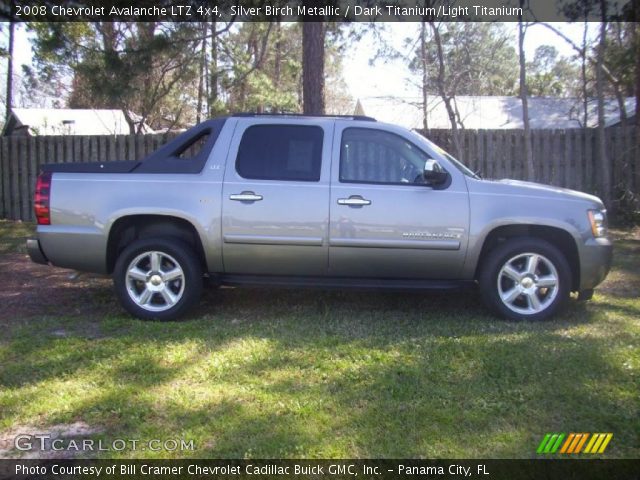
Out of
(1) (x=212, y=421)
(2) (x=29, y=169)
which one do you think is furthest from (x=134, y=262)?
(2) (x=29, y=169)

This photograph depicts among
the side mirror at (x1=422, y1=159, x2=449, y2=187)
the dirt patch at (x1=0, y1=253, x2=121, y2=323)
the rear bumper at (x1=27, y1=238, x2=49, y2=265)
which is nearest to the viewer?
the side mirror at (x1=422, y1=159, x2=449, y2=187)

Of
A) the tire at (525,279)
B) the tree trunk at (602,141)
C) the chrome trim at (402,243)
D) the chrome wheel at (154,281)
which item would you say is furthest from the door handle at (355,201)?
the tree trunk at (602,141)

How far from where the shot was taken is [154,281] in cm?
600

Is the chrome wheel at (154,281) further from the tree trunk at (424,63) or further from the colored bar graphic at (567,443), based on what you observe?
the tree trunk at (424,63)

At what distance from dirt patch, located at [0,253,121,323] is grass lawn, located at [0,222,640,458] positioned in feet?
0.58

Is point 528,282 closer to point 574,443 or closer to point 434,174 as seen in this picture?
point 434,174

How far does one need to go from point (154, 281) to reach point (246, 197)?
3.89 feet

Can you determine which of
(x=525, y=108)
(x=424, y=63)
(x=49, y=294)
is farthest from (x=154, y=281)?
(x=424, y=63)

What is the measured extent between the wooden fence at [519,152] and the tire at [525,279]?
641cm

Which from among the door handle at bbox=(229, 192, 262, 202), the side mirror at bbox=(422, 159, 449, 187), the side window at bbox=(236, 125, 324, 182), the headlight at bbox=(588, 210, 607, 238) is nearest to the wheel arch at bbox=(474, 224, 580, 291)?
the headlight at bbox=(588, 210, 607, 238)

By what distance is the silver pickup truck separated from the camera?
5.84 metres

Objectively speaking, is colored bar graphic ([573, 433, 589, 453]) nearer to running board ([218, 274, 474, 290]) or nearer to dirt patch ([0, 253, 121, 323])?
running board ([218, 274, 474, 290])

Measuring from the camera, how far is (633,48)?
1162cm

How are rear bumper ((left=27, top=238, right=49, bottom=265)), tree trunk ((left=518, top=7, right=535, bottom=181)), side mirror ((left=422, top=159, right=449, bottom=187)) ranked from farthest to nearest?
tree trunk ((left=518, top=7, right=535, bottom=181)) → rear bumper ((left=27, top=238, right=49, bottom=265)) → side mirror ((left=422, top=159, right=449, bottom=187))
